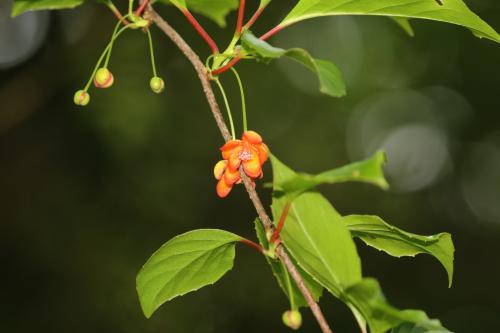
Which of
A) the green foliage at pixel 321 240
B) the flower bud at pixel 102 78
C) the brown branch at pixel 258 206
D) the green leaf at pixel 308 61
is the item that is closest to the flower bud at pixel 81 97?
the flower bud at pixel 102 78

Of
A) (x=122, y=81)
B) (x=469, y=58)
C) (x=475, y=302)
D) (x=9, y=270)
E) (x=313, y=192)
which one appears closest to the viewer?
(x=313, y=192)

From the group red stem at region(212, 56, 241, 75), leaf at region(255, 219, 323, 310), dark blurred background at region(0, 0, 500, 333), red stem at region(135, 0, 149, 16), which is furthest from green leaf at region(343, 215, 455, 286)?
dark blurred background at region(0, 0, 500, 333)

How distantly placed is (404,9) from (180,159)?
24.8 ft

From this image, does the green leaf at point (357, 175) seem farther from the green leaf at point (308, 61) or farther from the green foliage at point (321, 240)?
the green leaf at point (308, 61)

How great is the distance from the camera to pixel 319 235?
1.32m

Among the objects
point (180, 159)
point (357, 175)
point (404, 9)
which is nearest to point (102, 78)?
point (404, 9)

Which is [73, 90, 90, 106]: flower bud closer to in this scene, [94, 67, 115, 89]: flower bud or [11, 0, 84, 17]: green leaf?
[94, 67, 115, 89]: flower bud

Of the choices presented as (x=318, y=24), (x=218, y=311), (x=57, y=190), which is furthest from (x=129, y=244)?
(x=318, y=24)

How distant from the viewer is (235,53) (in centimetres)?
154

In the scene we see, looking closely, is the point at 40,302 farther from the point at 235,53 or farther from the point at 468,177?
the point at 468,177

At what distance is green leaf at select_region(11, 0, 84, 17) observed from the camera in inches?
59.0

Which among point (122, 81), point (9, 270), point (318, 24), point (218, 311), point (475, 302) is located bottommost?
point (475, 302)

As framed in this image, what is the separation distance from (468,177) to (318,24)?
5.35 m

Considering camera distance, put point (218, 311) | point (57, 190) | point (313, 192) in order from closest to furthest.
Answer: point (313, 192) → point (57, 190) → point (218, 311)
